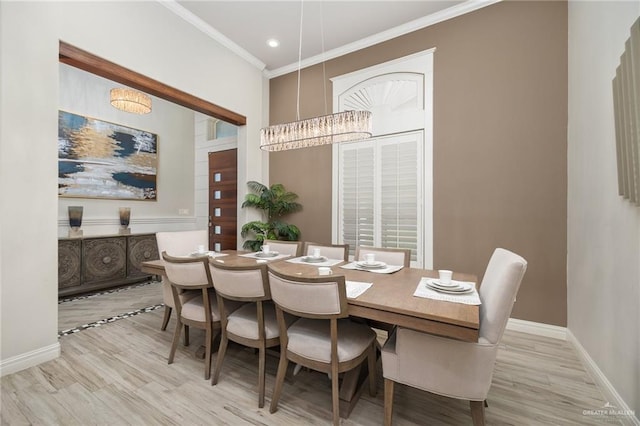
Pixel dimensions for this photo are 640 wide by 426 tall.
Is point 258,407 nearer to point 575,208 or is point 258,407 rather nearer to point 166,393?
point 166,393

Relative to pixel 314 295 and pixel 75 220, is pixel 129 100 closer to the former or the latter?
pixel 75 220

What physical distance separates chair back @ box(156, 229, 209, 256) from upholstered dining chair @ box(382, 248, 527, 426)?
2366 mm

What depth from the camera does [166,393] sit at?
190 centimetres

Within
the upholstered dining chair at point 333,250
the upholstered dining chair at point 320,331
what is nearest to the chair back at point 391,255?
the upholstered dining chair at point 333,250

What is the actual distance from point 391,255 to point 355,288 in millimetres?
1018

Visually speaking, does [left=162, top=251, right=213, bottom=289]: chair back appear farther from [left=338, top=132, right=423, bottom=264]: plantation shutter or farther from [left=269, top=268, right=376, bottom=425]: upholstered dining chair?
[left=338, top=132, right=423, bottom=264]: plantation shutter

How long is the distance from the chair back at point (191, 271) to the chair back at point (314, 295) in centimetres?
70

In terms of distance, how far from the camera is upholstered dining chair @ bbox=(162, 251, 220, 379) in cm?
200

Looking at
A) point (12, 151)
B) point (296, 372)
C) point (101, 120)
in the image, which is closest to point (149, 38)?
point (12, 151)

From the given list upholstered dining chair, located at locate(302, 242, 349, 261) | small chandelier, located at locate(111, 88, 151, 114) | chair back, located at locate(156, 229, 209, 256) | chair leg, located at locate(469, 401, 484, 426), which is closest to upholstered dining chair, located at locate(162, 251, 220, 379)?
chair back, located at locate(156, 229, 209, 256)

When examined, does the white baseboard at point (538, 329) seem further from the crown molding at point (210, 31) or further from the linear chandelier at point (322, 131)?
the crown molding at point (210, 31)

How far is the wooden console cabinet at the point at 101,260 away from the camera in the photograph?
3701mm

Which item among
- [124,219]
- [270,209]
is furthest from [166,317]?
[124,219]

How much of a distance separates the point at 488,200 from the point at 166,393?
11.1ft
